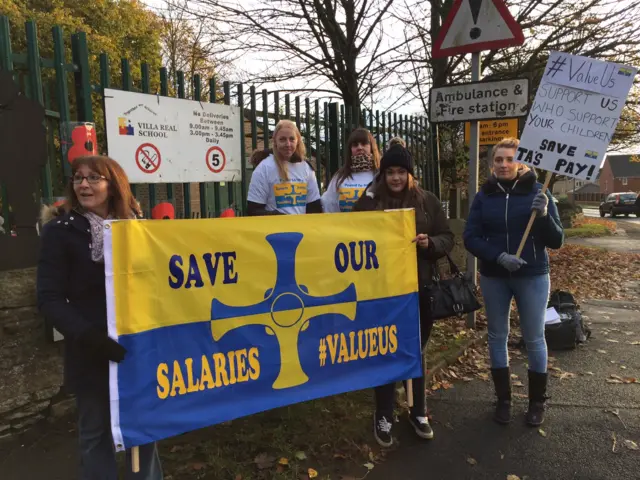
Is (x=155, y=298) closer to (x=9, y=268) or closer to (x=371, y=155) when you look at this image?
(x=9, y=268)

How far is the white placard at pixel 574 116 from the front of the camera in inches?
133

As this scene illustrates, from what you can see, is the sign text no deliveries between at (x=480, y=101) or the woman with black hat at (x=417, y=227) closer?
the woman with black hat at (x=417, y=227)

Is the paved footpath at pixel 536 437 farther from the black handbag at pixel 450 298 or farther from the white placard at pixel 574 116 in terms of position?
the white placard at pixel 574 116

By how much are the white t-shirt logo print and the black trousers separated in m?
1.22

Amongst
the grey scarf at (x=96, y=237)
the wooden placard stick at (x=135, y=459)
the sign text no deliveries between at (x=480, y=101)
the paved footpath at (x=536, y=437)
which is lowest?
the paved footpath at (x=536, y=437)

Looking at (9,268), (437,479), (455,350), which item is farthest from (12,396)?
(455,350)

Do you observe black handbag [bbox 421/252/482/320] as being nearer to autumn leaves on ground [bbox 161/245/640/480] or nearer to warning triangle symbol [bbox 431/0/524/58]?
autumn leaves on ground [bbox 161/245/640/480]

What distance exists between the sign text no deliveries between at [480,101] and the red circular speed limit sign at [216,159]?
7.61ft

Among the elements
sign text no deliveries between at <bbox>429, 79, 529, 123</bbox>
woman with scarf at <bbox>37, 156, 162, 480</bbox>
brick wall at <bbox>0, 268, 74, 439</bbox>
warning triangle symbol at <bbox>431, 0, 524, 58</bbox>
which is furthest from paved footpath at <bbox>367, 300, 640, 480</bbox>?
warning triangle symbol at <bbox>431, 0, 524, 58</bbox>

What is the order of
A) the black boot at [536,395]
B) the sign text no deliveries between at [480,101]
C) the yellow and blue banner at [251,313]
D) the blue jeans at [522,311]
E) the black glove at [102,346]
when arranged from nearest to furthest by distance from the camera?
1. the black glove at [102,346]
2. the yellow and blue banner at [251,313]
3. the blue jeans at [522,311]
4. the black boot at [536,395]
5. the sign text no deliveries between at [480,101]

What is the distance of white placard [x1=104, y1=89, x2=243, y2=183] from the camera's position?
3.59 metres

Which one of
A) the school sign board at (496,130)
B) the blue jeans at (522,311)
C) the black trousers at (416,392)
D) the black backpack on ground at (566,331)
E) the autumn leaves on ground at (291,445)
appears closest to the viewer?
the autumn leaves on ground at (291,445)

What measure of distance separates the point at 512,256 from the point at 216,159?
8.47ft

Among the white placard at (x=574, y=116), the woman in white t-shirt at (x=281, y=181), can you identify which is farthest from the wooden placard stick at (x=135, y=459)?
the white placard at (x=574, y=116)
